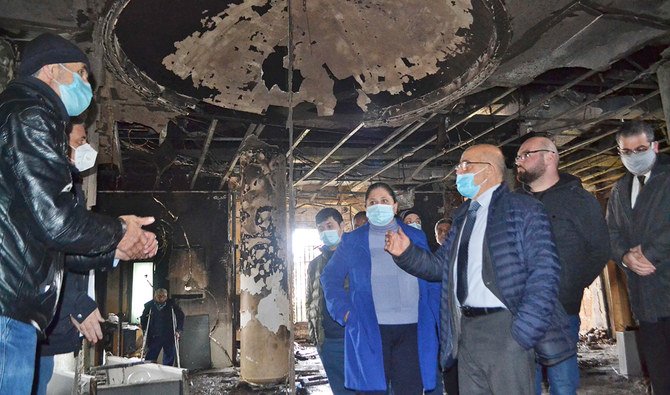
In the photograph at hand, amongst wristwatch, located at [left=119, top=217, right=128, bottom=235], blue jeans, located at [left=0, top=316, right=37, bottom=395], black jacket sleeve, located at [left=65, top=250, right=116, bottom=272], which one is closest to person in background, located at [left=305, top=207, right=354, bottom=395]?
black jacket sleeve, located at [left=65, top=250, right=116, bottom=272]

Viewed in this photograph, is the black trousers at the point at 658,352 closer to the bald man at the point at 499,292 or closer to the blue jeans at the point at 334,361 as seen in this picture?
the bald man at the point at 499,292

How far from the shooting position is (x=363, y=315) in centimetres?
347

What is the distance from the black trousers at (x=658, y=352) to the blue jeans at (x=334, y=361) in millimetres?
2415

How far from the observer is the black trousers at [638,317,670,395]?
2.86m

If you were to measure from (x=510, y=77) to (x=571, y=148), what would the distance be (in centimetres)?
621

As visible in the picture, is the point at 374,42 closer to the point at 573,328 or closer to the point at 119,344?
the point at 573,328

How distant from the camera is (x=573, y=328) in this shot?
9.73ft

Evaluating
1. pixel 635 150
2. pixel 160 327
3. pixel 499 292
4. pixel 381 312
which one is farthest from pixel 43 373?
pixel 160 327

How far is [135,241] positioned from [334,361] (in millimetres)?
2880

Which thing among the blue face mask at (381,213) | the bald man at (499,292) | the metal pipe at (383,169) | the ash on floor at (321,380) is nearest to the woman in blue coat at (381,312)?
the blue face mask at (381,213)

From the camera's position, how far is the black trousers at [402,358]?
3.44 meters

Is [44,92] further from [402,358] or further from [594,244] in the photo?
[594,244]

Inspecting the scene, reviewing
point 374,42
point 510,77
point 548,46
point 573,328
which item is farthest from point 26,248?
point 510,77

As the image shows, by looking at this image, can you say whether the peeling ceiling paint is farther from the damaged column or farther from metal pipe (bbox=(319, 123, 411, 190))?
the damaged column
